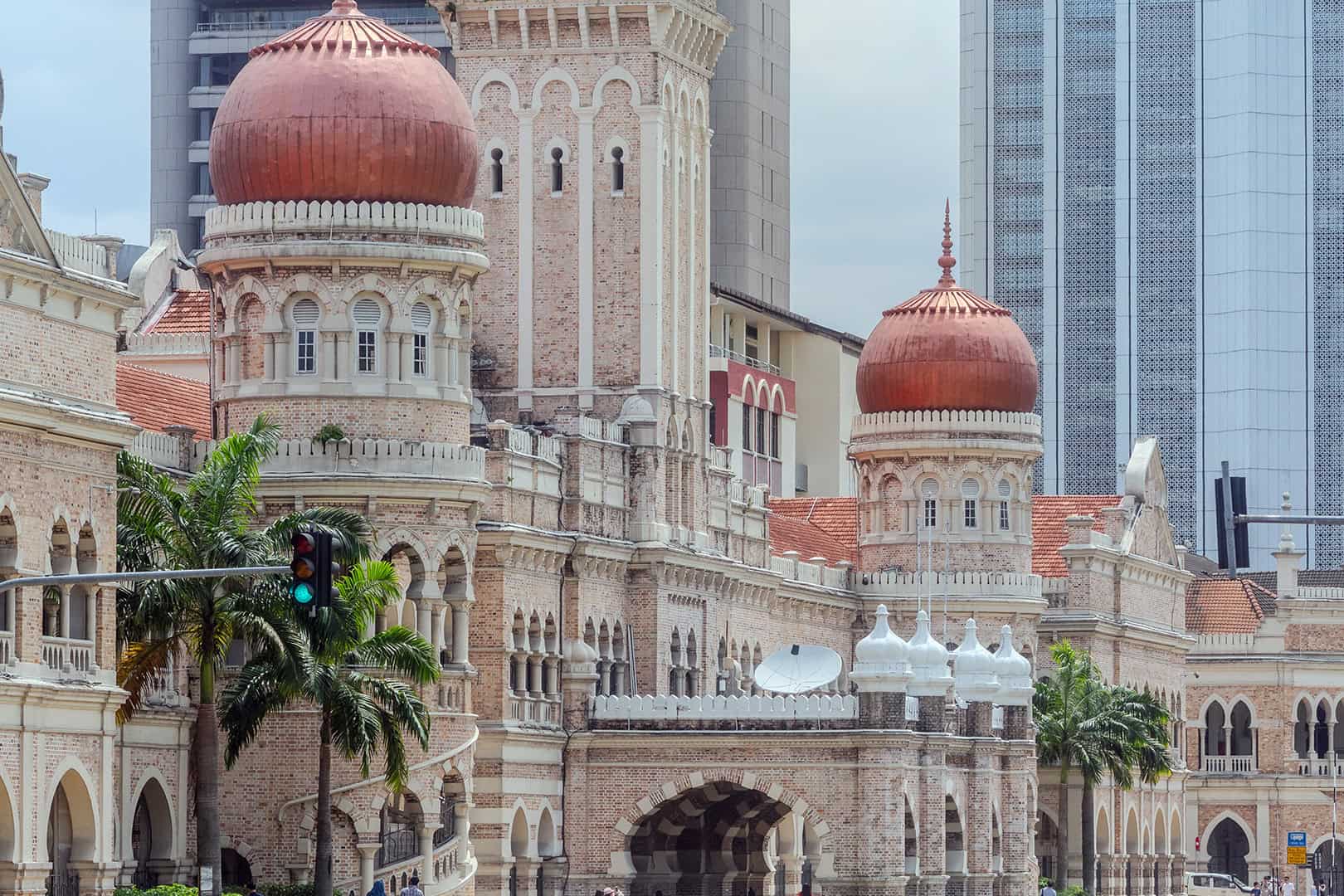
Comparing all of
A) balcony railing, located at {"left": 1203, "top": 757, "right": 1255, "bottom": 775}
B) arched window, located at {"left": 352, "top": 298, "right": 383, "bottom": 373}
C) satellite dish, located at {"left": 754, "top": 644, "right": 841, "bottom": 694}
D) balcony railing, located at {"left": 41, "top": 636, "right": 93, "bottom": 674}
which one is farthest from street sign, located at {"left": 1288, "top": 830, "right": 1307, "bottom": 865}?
balcony railing, located at {"left": 41, "top": 636, "right": 93, "bottom": 674}

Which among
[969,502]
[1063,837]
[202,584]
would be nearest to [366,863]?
[202,584]

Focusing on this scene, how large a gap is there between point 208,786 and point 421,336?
519 inches

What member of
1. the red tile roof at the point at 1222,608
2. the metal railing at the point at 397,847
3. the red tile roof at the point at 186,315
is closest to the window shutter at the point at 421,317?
the metal railing at the point at 397,847

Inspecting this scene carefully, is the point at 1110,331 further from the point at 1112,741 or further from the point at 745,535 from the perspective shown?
the point at 745,535

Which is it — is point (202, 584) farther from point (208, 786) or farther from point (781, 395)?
point (781, 395)

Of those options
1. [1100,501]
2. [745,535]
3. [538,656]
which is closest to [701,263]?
[745,535]

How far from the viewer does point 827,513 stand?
381ft

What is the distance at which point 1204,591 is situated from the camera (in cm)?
13438

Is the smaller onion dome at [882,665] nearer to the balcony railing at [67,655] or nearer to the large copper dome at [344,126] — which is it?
the large copper dome at [344,126]

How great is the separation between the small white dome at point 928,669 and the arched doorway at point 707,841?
4.42m

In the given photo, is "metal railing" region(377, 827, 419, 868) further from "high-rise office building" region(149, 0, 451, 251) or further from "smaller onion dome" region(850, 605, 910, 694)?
"high-rise office building" region(149, 0, 451, 251)

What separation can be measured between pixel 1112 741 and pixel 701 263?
2321cm

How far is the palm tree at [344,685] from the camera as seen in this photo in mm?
64125

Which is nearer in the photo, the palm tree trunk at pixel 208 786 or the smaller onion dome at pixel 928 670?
the palm tree trunk at pixel 208 786
